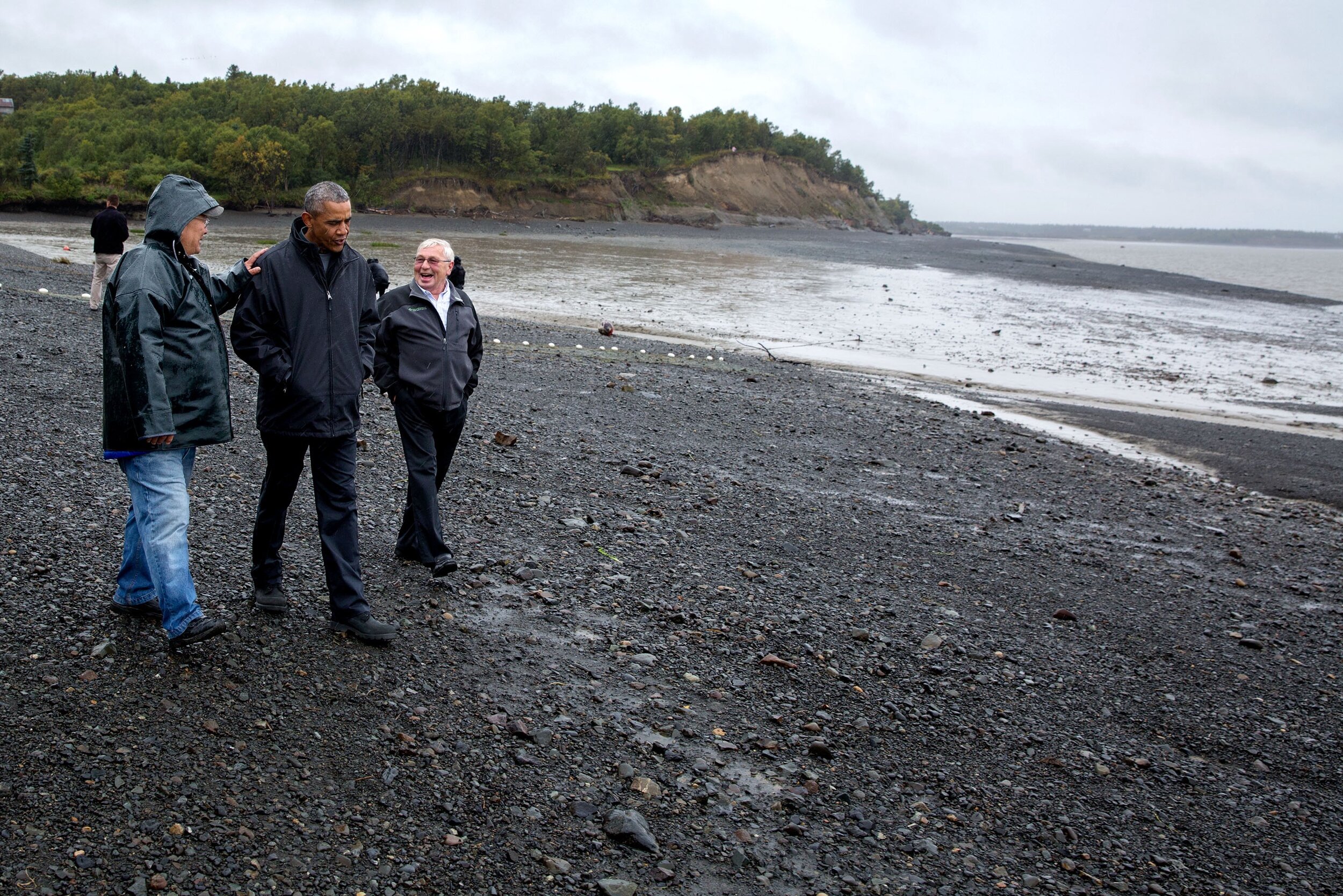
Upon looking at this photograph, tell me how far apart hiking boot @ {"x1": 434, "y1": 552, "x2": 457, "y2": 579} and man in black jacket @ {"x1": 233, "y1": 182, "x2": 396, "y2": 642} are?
71 centimetres

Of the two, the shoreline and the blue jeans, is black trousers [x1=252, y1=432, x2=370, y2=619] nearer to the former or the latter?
the blue jeans

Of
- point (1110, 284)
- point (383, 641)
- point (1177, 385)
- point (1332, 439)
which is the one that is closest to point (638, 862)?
point (383, 641)

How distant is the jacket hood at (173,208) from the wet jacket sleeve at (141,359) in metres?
0.35

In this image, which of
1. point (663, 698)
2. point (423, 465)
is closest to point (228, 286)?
point (423, 465)

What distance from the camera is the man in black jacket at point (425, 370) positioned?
6.01 metres

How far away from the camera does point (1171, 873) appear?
166 inches

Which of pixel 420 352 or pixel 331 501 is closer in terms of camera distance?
pixel 331 501

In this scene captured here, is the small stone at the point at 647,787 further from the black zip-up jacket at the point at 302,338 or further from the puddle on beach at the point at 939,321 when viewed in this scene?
the puddle on beach at the point at 939,321

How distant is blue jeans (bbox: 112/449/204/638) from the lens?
4.47 m

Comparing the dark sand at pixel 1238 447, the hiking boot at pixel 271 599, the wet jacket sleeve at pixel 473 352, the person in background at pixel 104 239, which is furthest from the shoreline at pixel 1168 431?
the hiking boot at pixel 271 599

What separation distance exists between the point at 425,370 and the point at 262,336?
1.28m

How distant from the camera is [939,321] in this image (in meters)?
32.1

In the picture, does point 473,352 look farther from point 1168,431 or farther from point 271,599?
point 1168,431

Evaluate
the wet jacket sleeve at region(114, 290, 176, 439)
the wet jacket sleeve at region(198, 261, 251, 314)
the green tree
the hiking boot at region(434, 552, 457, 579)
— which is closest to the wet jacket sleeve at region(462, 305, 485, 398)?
the hiking boot at region(434, 552, 457, 579)
